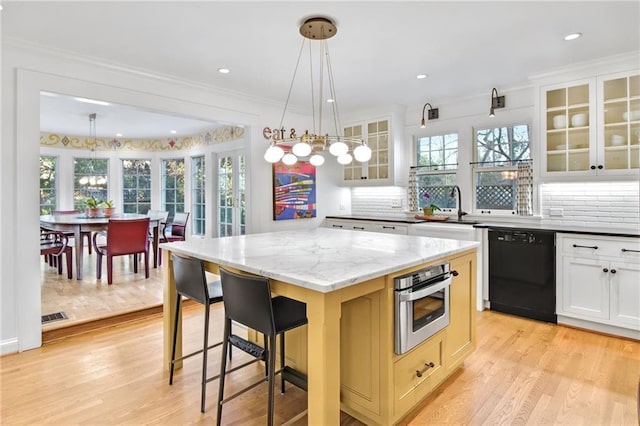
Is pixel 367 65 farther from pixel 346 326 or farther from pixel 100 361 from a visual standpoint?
pixel 100 361

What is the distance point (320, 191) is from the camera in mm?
5477

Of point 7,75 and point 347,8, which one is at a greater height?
point 347,8

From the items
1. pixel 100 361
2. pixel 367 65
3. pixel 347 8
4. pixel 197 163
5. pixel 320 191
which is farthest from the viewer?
pixel 197 163

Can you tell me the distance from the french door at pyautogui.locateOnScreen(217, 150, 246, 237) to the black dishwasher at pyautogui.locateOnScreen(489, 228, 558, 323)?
3.93 metres

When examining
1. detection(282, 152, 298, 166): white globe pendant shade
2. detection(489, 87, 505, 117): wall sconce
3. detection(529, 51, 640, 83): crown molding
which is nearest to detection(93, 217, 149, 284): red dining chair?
detection(282, 152, 298, 166): white globe pendant shade

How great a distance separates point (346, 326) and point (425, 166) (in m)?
3.54

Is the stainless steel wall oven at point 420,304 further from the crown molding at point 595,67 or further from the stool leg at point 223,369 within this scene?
the crown molding at point 595,67

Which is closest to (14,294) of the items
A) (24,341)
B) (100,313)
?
(24,341)

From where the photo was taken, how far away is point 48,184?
748 cm

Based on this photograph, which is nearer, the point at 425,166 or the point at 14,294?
the point at 14,294

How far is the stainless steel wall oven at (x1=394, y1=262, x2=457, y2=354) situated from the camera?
6.18ft

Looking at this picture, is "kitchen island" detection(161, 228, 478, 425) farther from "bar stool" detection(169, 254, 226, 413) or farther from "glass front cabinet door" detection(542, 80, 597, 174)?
"glass front cabinet door" detection(542, 80, 597, 174)

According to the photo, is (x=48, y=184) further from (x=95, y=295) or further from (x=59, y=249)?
(x=95, y=295)

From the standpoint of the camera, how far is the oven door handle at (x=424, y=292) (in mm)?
1901
